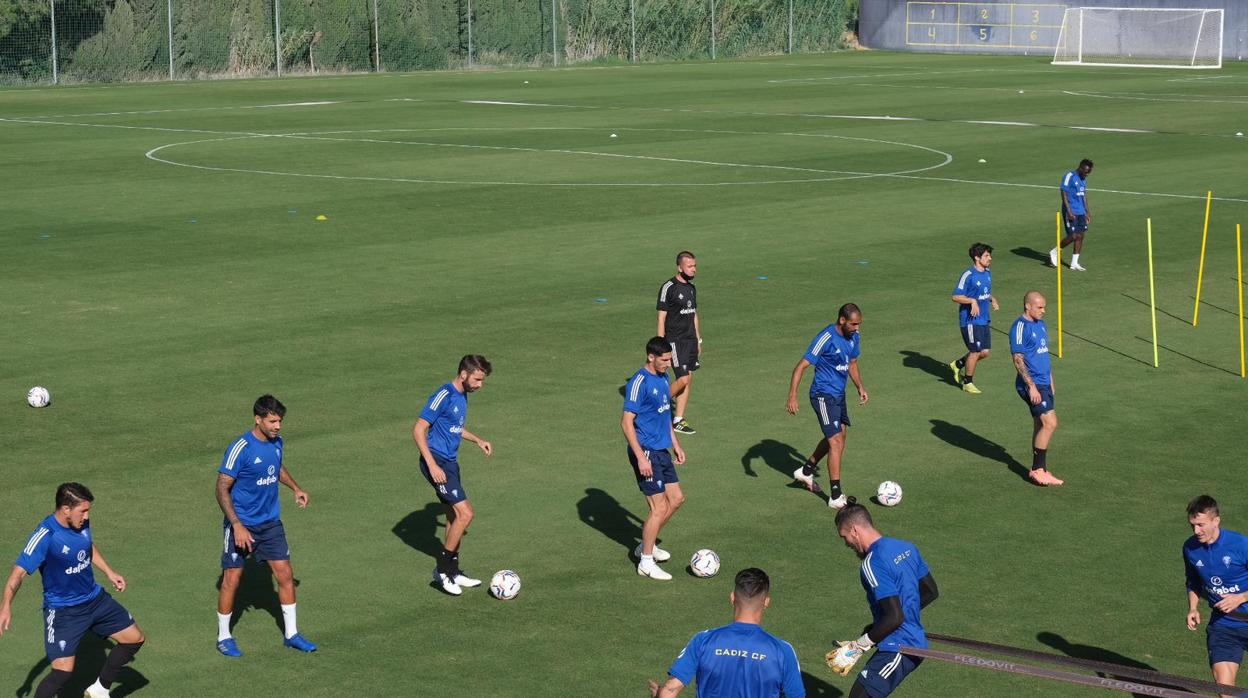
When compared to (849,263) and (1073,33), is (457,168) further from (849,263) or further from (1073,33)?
(1073,33)

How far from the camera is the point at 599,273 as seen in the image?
28.9 metres

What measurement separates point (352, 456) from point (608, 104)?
145 feet

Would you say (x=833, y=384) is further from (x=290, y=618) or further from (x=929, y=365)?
(x=290, y=618)

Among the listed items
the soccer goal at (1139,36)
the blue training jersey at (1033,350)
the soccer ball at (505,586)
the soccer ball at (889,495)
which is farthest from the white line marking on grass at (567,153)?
the soccer goal at (1139,36)

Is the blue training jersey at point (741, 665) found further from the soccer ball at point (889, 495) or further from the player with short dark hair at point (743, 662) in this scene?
the soccer ball at point (889, 495)

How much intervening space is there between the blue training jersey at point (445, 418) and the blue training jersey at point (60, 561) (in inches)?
135

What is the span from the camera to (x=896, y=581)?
10.7m

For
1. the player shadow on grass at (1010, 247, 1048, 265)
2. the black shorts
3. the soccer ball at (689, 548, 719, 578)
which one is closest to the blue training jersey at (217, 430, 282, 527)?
the soccer ball at (689, 548, 719, 578)

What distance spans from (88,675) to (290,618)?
155cm

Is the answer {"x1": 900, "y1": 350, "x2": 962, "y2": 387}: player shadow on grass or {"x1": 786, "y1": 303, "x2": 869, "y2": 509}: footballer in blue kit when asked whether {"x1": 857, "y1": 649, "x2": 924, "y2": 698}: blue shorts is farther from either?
{"x1": 900, "y1": 350, "x2": 962, "y2": 387}: player shadow on grass

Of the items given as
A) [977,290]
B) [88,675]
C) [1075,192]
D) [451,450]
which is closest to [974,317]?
[977,290]

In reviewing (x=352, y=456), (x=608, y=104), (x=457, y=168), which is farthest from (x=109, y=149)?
(x=352, y=456)

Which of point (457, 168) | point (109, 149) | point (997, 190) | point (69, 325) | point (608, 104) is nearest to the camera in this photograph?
point (69, 325)

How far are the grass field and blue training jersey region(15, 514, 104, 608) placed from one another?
43.4 inches
